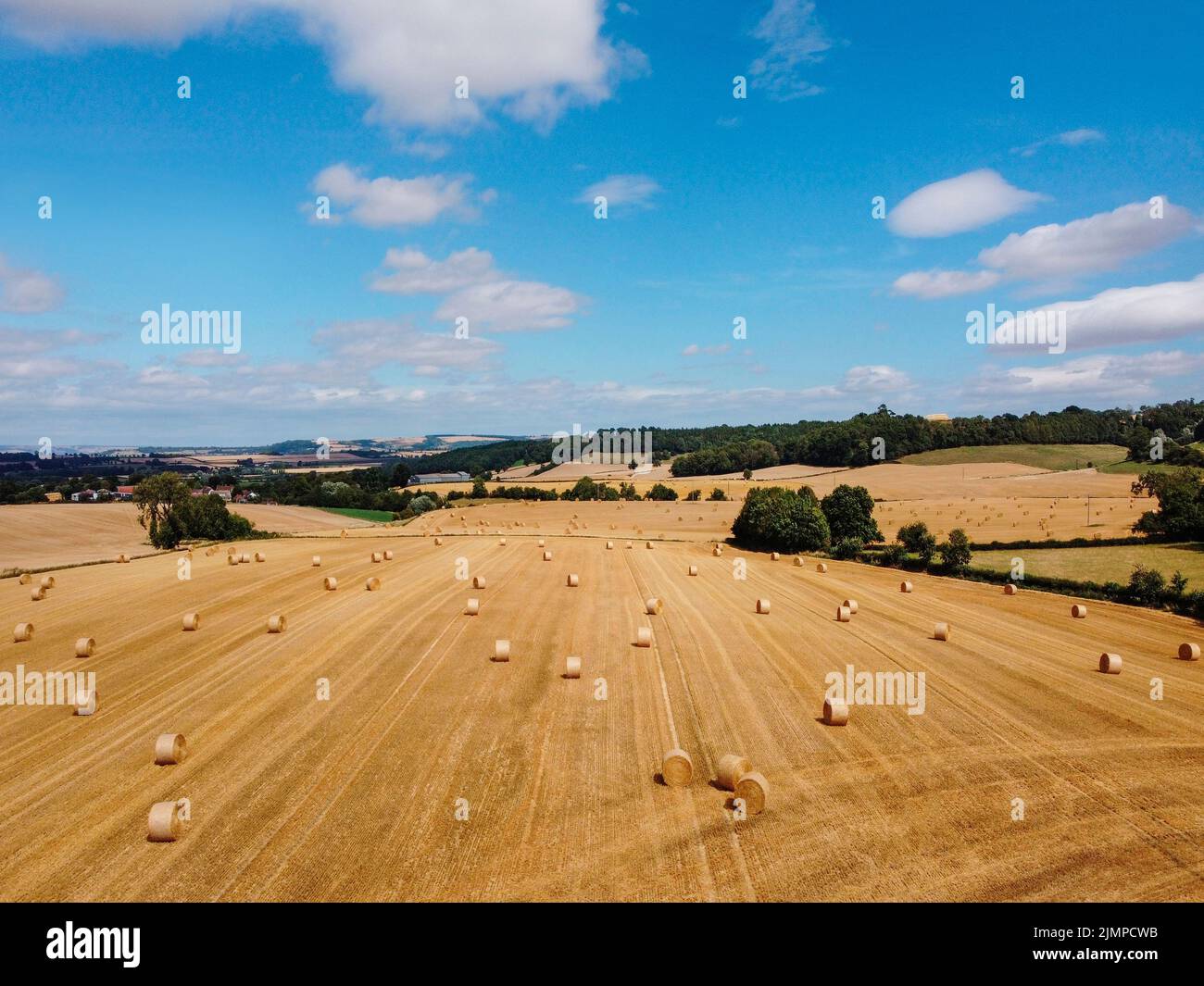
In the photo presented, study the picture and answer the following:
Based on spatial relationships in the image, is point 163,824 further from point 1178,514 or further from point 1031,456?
point 1031,456

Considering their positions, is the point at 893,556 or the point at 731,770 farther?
the point at 893,556

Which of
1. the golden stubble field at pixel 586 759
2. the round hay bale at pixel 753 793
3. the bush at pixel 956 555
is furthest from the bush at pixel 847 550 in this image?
the round hay bale at pixel 753 793

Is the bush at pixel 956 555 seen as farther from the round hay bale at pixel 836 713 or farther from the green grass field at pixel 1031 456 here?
the green grass field at pixel 1031 456

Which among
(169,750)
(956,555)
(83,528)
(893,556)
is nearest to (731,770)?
(169,750)

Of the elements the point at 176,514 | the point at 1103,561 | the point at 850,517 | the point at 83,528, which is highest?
the point at 176,514

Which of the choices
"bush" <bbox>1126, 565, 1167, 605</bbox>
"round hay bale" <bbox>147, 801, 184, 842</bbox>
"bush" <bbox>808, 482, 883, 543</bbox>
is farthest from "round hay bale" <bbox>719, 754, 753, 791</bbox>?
"bush" <bbox>808, 482, 883, 543</bbox>

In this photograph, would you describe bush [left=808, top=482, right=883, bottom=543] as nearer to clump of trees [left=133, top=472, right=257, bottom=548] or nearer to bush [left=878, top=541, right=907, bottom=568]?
bush [left=878, top=541, right=907, bottom=568]
